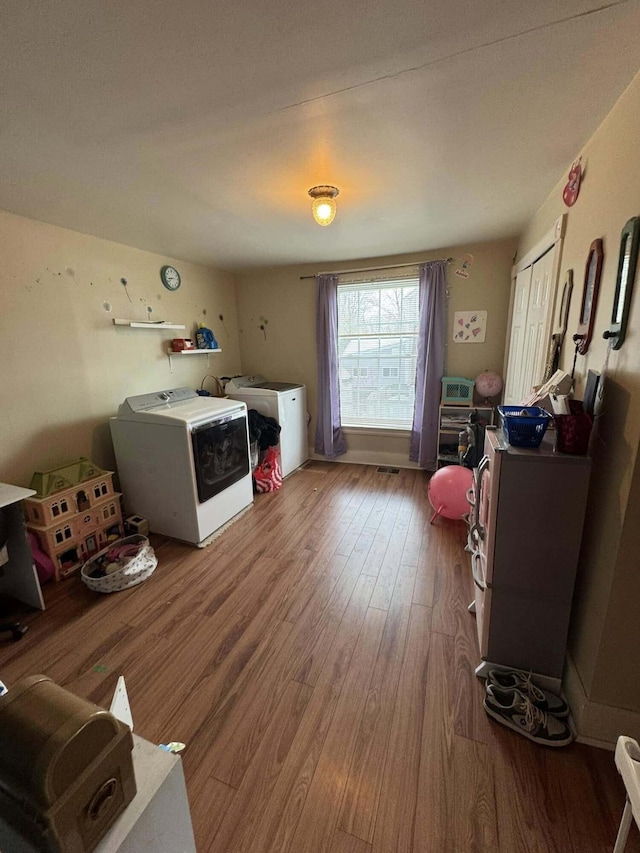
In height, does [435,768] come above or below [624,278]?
below

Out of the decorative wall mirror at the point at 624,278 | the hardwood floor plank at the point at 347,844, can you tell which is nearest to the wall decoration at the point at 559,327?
the decorative wall mirror at the point at 624,278

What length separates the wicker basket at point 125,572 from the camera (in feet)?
7.04

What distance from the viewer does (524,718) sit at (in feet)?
4.47

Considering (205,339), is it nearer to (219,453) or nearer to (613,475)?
(219,453)

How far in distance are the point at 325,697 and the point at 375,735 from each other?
0.24 meters

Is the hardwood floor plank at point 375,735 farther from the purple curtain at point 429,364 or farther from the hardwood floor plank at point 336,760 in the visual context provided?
the purple curtain at point 429,364

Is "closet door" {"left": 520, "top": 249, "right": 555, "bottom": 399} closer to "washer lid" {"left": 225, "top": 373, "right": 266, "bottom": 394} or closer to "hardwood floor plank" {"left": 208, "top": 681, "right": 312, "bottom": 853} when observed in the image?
"hardwood floor plank" {"left": 208, "top": 681, "right": 312, "bottom": 853}

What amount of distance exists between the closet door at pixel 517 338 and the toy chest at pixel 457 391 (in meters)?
0.33

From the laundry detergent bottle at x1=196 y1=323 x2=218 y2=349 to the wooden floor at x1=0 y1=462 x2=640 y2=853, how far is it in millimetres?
2039

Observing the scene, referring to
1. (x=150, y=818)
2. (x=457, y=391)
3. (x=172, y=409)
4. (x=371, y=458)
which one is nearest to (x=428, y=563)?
(x=457, y=391)

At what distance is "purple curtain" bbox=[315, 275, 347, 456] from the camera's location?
12.7 feet

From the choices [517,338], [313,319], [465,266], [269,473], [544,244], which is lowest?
[269,473]

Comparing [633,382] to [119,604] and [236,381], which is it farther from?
[236,381]

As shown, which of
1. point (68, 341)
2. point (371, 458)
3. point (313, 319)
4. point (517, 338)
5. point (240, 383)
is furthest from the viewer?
point (371, 458)
